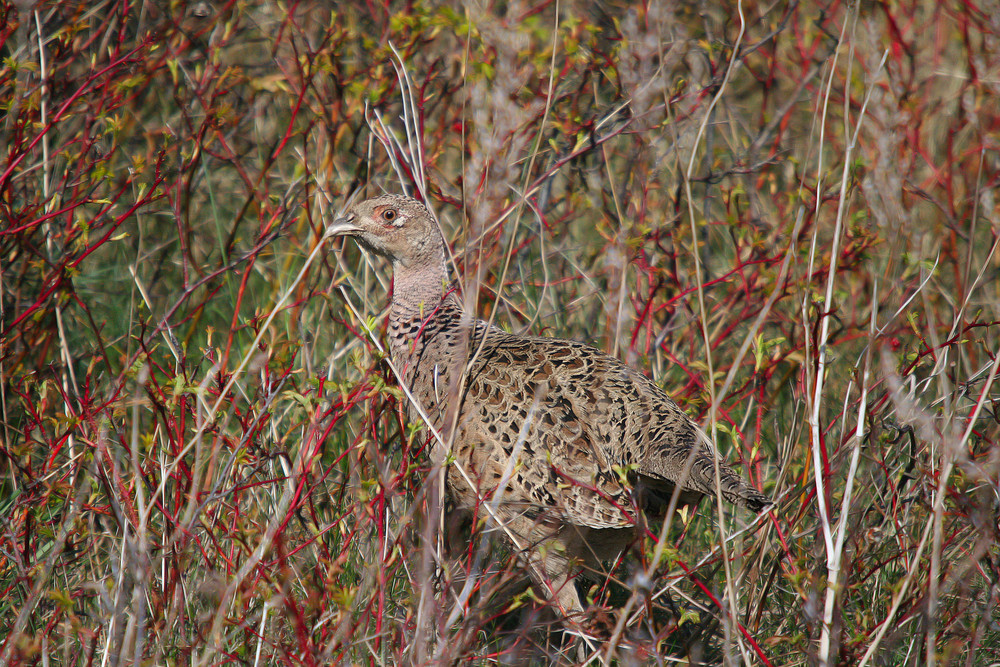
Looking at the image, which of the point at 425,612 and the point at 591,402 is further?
the point at 591,402

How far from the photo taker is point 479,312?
4707 mm

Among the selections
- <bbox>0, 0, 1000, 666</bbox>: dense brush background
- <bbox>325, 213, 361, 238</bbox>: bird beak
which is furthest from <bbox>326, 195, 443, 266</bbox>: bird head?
<bbox>0, 0, 1000, 666</bbox>: dense brush background

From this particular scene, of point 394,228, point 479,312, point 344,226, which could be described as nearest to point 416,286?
point 394,228

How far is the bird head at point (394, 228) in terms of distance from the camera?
13.1ft

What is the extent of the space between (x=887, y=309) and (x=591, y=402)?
1.75m

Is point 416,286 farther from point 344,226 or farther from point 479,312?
point 479,312

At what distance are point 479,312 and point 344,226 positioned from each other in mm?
1048

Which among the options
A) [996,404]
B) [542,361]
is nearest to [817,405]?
[996,404]

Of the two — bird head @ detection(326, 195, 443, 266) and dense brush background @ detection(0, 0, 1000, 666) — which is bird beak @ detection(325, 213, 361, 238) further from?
dense brush background @ detection(0, 0, 1000, 666)

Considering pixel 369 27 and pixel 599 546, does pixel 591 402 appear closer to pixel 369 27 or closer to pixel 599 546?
pixel 599 546

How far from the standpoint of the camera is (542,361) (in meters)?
3.58

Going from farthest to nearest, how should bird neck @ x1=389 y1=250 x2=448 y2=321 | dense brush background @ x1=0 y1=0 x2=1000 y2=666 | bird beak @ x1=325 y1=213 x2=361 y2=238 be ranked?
1. bird neck @ x1=389 y1=250 x2=448 y2=321
2. bird beak @ x1=325 y1=213 x2=361 y2=238
3. dense brush background @ x1=0 y1=0 x2=1000 y2=666

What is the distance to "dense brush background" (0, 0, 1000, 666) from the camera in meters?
2.60

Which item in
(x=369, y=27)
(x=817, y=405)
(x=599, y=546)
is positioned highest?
(x=369, y=27)
